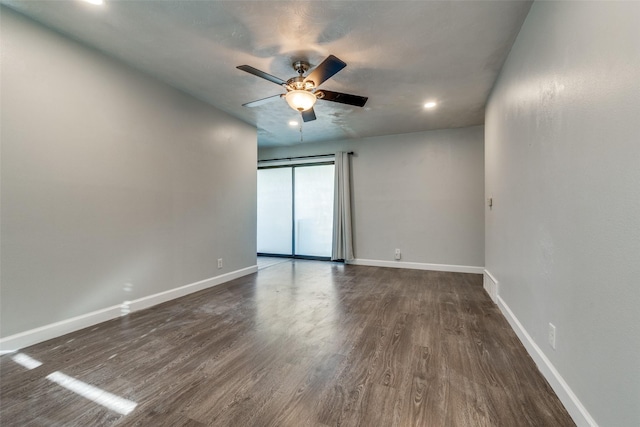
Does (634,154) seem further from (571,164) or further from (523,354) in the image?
→ (523,354)

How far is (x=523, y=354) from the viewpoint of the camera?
75.0 inches

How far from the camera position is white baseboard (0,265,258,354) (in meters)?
1.99

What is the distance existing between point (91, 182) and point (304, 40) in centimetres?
228

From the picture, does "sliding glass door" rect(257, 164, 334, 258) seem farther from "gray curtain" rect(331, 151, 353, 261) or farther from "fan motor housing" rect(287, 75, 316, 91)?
"fan motor housing" rect(287, 75, 316, 91)

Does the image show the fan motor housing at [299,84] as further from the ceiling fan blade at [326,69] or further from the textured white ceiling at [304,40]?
the textured white ceiling at [304,40]

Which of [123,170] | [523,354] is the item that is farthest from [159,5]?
[523,354]

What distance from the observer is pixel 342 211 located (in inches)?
209

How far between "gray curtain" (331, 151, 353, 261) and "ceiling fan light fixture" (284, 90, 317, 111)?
2.80m

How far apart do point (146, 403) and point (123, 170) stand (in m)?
2.17

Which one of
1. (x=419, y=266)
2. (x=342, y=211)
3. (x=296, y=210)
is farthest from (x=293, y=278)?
(x=419, y=266)

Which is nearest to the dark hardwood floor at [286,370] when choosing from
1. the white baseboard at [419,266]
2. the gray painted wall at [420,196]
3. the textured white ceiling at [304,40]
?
the white baseboard at [419,266]

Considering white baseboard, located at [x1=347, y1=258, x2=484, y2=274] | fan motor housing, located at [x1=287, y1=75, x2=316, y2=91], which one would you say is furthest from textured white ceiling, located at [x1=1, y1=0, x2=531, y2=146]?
white baseboard, located at [x1=347, y1=258, x2=484, y2=274]

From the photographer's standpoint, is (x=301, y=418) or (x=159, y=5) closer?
(x=301, y=418)

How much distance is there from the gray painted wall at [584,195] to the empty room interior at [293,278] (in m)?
0.01
